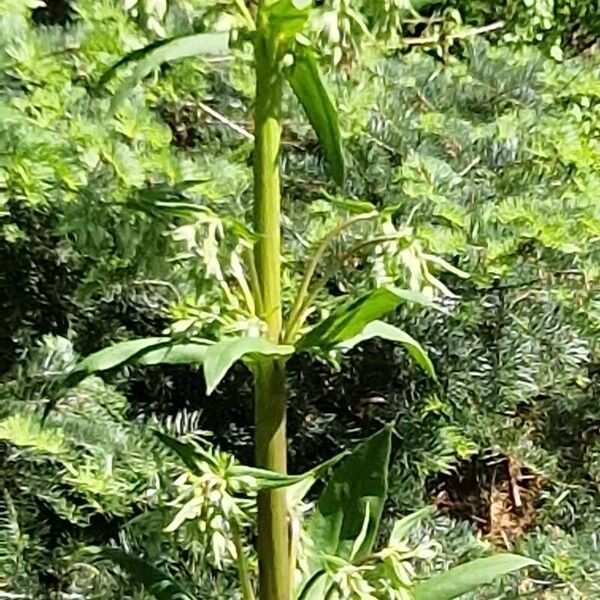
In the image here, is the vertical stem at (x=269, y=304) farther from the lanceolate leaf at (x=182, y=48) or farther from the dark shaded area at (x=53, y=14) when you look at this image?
the dark shaded area at (x=53, y=14)

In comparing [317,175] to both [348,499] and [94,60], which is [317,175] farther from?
[348,499]

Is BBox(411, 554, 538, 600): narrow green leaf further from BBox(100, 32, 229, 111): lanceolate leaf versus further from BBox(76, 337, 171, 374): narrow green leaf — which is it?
BBox(100, 32, 229, 111): lanceolate leaf

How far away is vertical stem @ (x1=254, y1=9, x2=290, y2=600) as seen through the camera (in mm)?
697

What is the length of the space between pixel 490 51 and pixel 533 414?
1.50ft

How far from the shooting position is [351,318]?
727mm

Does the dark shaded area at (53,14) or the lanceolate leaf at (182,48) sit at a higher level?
the dark shaded area at (53,14)

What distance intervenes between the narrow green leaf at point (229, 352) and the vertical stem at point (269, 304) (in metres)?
0.03

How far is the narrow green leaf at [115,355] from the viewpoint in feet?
2.39

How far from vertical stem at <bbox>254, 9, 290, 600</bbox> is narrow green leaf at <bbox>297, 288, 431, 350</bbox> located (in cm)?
3

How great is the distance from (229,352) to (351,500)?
10.3 inches

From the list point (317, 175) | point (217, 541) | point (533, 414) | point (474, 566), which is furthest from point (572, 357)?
point (217, 541)

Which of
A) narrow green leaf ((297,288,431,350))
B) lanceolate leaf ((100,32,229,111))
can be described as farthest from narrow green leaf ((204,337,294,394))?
lanceolate leaf ((100,32,229,111))

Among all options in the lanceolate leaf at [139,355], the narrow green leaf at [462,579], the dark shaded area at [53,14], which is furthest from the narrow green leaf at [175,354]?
the dark shaded area at [53,14]

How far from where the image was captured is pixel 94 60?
1184 mm
